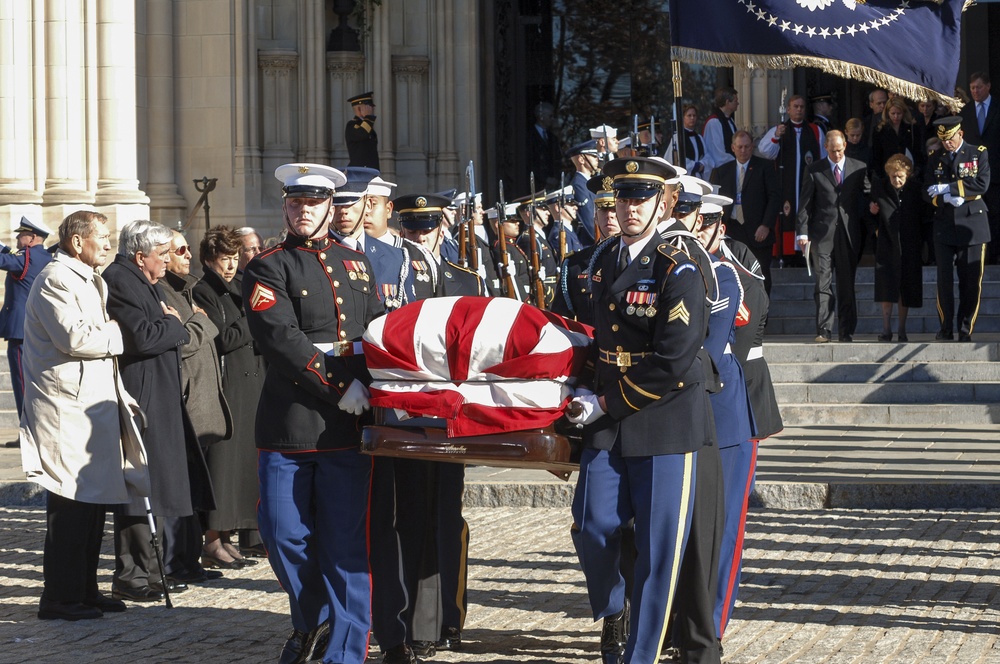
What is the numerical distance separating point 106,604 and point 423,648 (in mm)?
1821

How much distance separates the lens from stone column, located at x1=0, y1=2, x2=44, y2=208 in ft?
52.9

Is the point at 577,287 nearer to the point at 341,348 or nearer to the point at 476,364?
the point at 476,364

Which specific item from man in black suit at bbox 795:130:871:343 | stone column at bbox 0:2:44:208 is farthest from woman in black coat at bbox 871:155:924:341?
stone column at bbox 0:2:44:208

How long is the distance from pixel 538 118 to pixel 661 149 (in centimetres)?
184

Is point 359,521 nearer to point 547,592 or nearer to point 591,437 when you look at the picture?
point 591,437

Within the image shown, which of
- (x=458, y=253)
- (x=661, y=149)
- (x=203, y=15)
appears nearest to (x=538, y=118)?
(x=661, y=149)

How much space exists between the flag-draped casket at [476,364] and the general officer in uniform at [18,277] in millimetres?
7517

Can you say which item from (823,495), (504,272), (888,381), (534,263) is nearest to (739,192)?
(888,381)

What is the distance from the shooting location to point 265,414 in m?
6.02

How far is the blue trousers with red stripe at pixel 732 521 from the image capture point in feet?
20.4

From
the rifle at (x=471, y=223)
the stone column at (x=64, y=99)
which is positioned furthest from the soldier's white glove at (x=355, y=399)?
the stone column at (x=64, y=99)

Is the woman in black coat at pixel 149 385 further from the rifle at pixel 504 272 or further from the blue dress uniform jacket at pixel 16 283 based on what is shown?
the rifle at pixel 504 272

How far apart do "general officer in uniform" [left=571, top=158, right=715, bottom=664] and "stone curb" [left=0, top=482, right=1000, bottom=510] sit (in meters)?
4.62

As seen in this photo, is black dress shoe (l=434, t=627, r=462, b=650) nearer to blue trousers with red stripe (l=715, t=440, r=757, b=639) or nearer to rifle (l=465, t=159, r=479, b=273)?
blue trousers with red stripe (l=715, t=440, r=757, b=639)
